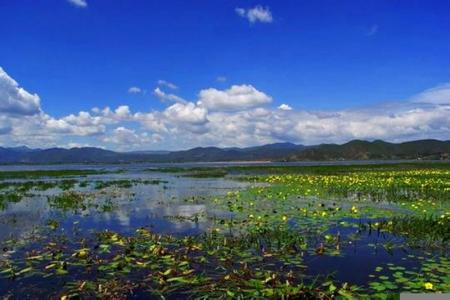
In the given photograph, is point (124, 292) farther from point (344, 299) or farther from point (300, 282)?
point (344, 299)

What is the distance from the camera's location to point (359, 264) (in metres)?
14.1

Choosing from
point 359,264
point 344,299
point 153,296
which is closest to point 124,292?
point 153,296

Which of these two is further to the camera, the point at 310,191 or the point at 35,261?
the point at 310,191

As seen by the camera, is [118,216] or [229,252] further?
[118,216]

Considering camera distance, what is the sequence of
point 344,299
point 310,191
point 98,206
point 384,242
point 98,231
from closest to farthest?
point 344,299, point 384,242, point 98,231, point 98,206, point 310,191

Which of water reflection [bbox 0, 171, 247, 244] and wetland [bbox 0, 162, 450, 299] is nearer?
wetland [bbox 0, 162, 450, 299]

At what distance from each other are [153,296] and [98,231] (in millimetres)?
10428

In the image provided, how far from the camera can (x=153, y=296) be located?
11.2m

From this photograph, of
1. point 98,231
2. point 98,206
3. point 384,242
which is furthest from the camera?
point 98,206

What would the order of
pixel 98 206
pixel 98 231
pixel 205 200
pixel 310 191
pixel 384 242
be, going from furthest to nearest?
pixel 310 191, pixel 205 200, pixel 98 206, pixel 98 231, pixel 384 242

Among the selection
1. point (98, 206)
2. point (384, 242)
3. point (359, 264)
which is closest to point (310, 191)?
point (98, 206)

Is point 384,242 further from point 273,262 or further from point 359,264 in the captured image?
point 273,262

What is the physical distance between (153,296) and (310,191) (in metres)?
26.2

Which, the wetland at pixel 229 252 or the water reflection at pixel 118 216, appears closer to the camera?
the wetland at pixel 229 252
